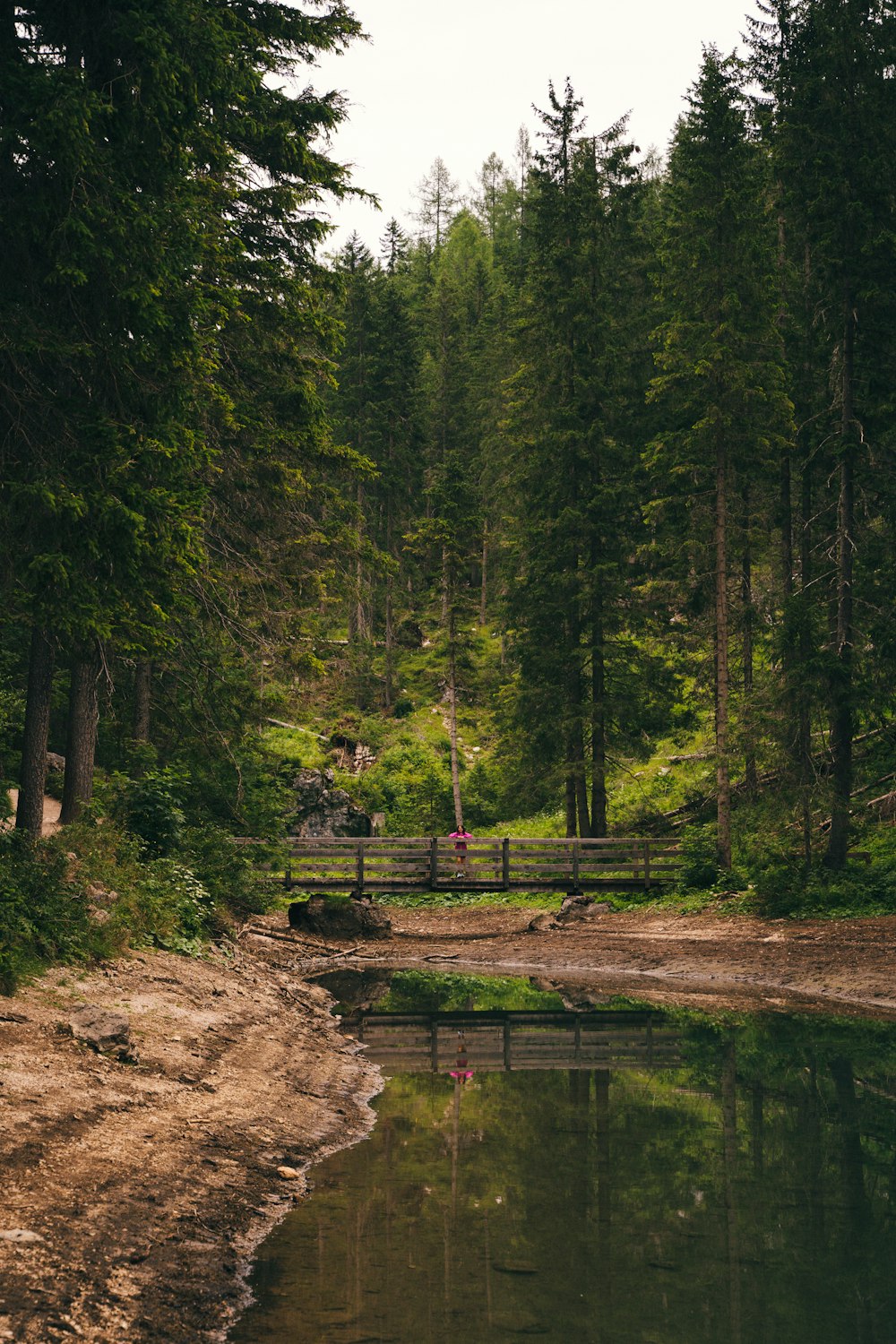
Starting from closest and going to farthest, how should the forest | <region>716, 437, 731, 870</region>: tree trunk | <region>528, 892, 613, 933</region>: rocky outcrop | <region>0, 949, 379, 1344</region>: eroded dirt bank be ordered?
<region>0, 949, 379, 1344</region>: eroded dirt bank → the forest → <region>716, 437, 731, 870</region>: tree trunk → <region>528, 892, 613, 933</region>: rocky outcrop

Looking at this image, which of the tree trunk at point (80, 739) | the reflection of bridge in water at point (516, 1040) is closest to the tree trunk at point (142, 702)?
the tree trunk at point (80, 739)

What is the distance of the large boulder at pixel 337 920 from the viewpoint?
89.0ft

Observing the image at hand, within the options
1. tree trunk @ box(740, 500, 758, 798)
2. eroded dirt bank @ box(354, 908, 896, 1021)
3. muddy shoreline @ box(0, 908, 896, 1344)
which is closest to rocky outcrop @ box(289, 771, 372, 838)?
eroded dirt bank @ box(354, 908, 896, 1021)

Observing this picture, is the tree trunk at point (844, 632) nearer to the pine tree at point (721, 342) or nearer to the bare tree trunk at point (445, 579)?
the pine tree at point (721, 342)

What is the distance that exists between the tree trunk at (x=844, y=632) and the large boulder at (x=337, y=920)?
10.3 m

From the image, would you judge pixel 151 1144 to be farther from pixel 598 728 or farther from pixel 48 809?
Result: pixel 598 728

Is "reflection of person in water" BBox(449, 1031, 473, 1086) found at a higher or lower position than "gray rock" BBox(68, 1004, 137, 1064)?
lower

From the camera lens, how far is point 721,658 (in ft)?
90.5

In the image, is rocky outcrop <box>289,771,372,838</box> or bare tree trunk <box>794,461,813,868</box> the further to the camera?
rocky outcrop <box>289,771,372,838</box>

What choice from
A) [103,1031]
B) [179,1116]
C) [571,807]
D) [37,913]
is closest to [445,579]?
[571,807]

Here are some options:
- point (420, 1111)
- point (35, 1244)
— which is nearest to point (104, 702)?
point (420, 1111)

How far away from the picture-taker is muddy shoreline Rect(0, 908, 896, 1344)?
630 centimetres

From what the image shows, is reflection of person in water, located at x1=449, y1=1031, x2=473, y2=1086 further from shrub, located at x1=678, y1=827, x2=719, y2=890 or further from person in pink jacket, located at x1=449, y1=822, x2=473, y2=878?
person in pink jacket, located at x1=449, y1=822, x2=473, y2=878

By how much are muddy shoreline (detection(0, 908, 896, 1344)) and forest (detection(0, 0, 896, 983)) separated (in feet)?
4.25
